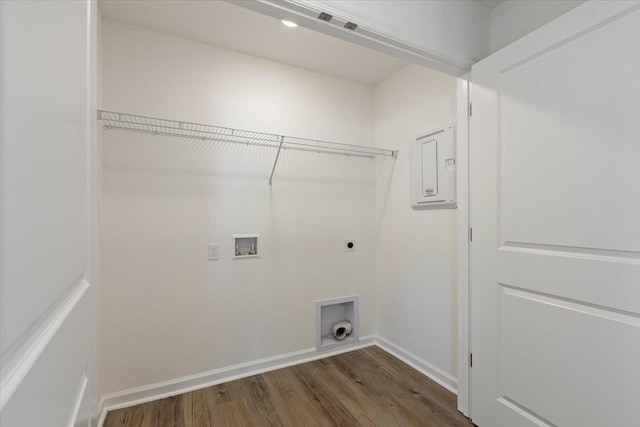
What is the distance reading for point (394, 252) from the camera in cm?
258

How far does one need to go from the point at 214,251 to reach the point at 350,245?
4.08 ft

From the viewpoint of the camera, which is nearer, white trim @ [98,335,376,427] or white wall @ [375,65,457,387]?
white trim @ [98,335,376,427]

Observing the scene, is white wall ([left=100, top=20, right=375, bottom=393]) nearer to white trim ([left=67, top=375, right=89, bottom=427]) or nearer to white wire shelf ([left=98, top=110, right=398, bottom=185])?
white wire shelf ([left=98, top=110, right=398, bottom=185])

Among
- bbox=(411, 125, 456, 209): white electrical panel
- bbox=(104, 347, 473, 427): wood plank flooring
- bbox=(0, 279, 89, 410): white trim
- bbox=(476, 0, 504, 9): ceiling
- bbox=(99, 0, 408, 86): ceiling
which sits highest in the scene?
bbox=(99, 0, 408, 86): ceiling

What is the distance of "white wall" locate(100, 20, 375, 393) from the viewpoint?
186cm

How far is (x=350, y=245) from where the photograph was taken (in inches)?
106

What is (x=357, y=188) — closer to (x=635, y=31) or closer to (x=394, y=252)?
(x=394, y=252)

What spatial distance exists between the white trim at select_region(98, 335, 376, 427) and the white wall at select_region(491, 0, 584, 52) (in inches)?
104

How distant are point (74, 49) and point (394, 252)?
2.45 metres

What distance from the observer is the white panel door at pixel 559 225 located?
1.05 m

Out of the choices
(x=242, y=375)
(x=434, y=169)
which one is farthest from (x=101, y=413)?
(x=434, y=169)

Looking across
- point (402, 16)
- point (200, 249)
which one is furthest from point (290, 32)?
point (200, 249)

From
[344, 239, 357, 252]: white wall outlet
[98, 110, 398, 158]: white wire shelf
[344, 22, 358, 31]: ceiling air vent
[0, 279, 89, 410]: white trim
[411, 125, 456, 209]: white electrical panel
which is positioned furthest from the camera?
[344, 239, 357, 252]: white wall outlet

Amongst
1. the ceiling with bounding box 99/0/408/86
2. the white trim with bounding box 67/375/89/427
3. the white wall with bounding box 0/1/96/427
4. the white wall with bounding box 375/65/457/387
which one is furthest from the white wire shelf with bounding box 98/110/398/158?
the white trim with bounding box 67/375/89/427
